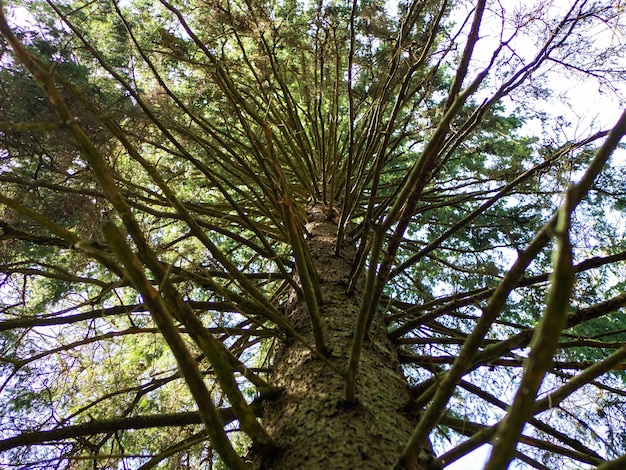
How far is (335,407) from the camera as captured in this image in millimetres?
1382

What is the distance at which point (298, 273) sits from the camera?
1770mm

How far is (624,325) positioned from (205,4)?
183 inches

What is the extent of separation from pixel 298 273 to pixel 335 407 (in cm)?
56

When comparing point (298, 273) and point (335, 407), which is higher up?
point (298, 273)

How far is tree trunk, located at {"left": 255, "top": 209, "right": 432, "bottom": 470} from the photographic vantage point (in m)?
1.21

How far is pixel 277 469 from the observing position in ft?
3.99

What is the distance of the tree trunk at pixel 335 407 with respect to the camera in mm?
1209

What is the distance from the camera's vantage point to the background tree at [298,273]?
0.92 m

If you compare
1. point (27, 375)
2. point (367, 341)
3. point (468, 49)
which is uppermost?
point (27, 375)

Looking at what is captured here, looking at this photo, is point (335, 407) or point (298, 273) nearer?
point (335, 407)

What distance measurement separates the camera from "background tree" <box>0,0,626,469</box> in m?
0.92

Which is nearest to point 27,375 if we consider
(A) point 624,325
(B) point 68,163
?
(B) point 68,163

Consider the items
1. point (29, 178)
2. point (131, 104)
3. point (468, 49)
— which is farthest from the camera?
point (131, 104)

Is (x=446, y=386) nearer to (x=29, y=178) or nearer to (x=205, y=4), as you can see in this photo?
(x=205, y=4)
